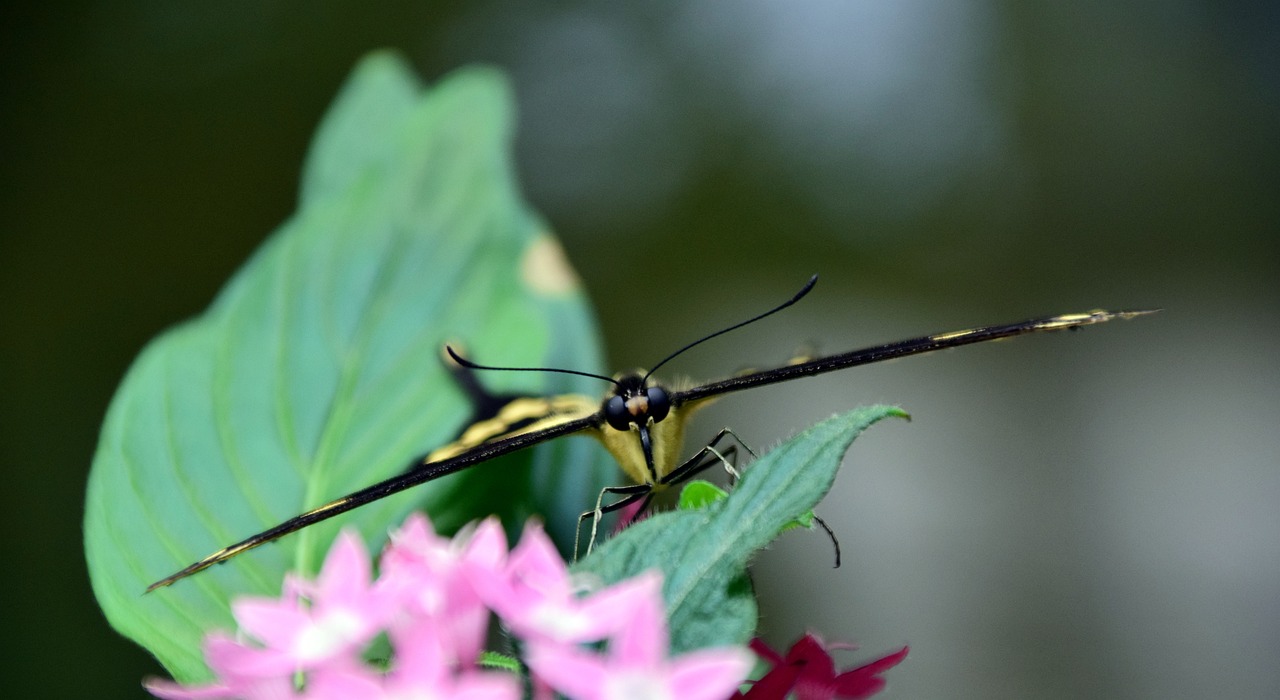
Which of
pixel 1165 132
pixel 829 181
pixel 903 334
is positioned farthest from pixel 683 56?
pixel 1165 132

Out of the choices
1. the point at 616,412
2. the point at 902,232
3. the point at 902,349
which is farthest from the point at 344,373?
the point at 902,232

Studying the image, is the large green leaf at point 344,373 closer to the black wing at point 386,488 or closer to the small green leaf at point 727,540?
the black wing at point 386,488

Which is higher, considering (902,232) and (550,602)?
(902,232)

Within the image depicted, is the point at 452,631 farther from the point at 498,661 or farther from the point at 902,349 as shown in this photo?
the point at 902,349

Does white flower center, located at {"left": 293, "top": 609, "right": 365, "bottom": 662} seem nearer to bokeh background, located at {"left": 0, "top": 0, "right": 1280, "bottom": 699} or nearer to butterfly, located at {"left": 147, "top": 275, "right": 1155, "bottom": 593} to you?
butterfly, located at {"left": 147, "top": 275, "right": 1155, "bottom": 593}

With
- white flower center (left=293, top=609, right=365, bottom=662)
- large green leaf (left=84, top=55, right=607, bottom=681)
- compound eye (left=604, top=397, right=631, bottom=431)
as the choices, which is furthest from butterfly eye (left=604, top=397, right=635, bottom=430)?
white flower center (left=293, top=609, right=365, bottom=662)

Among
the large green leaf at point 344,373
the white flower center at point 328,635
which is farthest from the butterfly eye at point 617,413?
the white flower center at point 328,635
